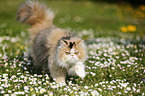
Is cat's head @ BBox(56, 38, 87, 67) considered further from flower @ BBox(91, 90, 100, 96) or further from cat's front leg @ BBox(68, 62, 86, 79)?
flower @ BBox(91, 90, 100, 96)

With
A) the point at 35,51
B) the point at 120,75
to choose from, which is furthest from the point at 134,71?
the point at 35,51

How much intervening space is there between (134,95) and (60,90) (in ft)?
4.43

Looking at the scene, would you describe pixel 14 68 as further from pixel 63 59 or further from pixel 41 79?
pixel 63 59

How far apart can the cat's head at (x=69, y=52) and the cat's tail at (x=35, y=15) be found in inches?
60.7

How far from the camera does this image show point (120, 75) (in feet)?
12.9

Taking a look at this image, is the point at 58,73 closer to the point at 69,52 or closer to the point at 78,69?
the point at 78,69

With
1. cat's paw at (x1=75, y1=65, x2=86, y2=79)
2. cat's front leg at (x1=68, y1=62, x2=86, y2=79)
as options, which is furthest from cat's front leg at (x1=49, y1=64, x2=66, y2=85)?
cat's paw at (x1=75, y1=65, x2=86, y2=79)

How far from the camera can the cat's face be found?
10.5 feet

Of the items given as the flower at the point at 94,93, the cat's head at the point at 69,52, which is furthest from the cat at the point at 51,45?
the flower at the point at 94,93

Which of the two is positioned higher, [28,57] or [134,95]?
[28,57]

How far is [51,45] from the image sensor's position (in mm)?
3848

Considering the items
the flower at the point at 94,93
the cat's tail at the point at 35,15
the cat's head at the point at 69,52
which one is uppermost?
the cat's tail at the point at 35,15

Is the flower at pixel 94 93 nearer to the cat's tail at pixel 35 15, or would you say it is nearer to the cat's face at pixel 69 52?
the cat's face at pixel 69 52

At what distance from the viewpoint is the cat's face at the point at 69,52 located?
320cm
